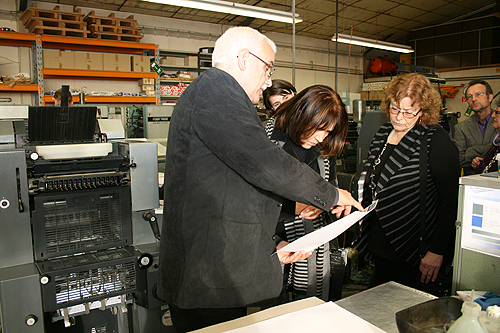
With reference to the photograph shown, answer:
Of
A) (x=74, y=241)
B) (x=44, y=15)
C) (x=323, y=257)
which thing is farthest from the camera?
(x=44, y=15)

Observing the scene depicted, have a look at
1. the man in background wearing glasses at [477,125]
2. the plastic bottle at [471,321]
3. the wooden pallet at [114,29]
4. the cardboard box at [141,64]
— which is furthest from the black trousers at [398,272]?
the wooden pallet at [114,29]

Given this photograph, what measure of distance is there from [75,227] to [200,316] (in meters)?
0.63

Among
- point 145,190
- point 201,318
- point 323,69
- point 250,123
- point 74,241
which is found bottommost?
point 201,318

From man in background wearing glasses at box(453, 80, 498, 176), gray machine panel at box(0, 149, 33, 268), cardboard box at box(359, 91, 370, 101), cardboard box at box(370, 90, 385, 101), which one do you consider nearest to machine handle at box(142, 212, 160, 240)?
gray machine panel at box(0, 149, 33, 268)

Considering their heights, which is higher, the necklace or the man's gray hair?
the man's gray hair

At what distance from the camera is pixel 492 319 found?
0.64 m

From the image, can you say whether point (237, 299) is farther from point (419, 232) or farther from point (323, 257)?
point (419, 232)

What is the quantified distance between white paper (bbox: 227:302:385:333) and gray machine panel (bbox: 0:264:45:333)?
80 centimetres

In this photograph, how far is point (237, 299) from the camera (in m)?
0.97

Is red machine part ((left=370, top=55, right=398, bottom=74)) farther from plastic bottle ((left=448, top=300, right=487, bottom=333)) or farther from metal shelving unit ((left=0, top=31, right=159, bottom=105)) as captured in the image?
plastic bottle ((left=448, top=300, right=487, bottom=333))

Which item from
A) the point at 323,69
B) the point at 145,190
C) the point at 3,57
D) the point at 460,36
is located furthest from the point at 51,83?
the point at 460,36

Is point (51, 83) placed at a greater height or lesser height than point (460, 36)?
lesser

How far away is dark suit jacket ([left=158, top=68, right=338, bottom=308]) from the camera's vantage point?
88 centimetres

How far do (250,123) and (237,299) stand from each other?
0.47 metres
